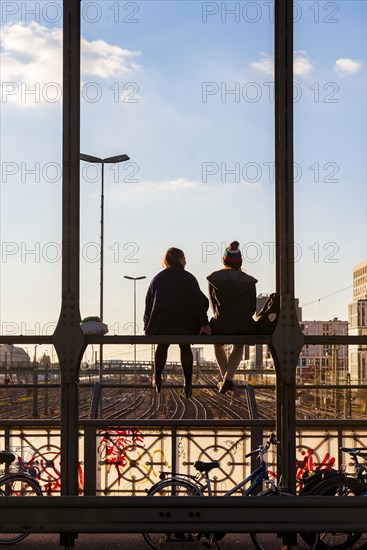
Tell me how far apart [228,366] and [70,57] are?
314 centimetres

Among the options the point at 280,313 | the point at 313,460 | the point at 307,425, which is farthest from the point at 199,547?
the point at 313,460

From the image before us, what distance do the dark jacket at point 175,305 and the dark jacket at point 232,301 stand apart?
137 mm

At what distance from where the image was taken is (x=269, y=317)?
8.13 metres

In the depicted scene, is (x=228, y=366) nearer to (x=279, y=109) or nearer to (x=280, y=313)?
(x=280, y=313)

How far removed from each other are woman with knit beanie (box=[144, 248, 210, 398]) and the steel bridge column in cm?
102

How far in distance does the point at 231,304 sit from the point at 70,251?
180 centimetres

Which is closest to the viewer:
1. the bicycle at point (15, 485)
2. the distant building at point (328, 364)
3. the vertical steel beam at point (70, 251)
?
the vertical steel beam at point (70, 251)

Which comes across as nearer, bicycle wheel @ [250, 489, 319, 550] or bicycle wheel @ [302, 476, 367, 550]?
bicycle wheel @ [250, 489, 319, 550]

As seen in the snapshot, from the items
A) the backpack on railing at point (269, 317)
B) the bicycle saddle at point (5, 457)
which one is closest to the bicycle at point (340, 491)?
the backpack on railing at point (269, 317)

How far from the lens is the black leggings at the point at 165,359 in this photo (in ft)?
29.3

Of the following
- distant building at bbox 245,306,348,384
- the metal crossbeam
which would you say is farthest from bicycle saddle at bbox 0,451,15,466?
distant building at bbox 245,306,348,384

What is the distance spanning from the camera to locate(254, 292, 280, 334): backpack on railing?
807cm

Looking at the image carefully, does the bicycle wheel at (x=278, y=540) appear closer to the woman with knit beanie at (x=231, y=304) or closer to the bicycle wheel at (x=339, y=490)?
the bicycle wheel at (x=339, y=490)

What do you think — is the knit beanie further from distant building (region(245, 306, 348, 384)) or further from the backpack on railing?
distant building (region(245, 306, 348, 384))
